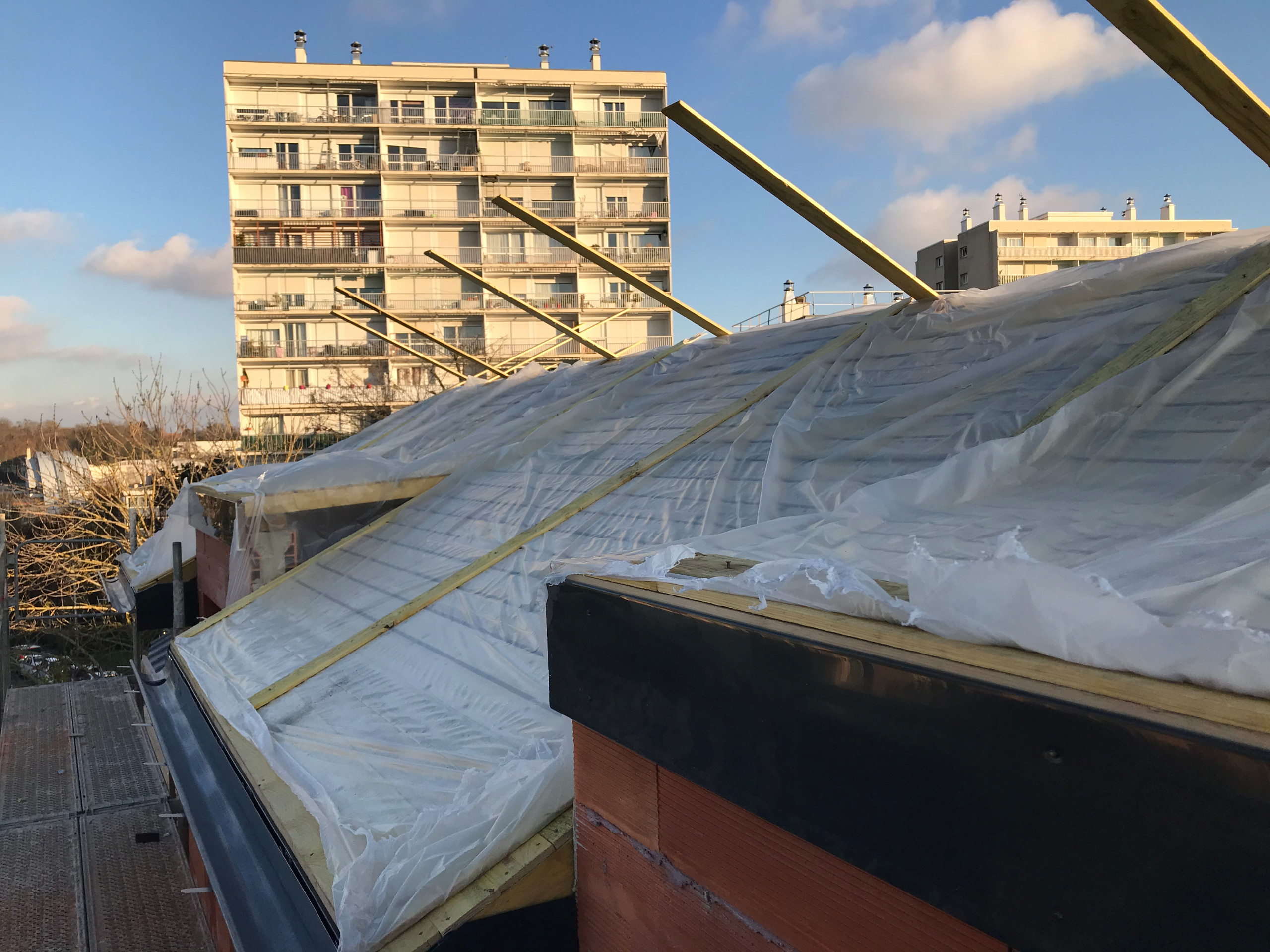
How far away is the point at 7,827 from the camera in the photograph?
30.4 feet

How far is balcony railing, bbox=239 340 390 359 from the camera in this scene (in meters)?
36.8

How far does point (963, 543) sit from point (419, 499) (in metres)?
5.83

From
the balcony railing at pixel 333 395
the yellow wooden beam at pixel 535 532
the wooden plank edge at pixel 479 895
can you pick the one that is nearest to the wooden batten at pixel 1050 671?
the wooden plank edge at pixel 479 895

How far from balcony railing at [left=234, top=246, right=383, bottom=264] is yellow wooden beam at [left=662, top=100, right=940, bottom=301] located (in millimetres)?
35980

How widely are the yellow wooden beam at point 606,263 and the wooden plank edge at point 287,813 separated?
4697mm

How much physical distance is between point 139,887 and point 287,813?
22.8ft

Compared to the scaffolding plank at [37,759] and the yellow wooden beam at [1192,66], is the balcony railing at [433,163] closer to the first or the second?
the scaffolding plank at [37,759]

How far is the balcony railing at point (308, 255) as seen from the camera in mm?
36906

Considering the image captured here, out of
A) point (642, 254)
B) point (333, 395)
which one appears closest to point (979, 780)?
point (333, 395)

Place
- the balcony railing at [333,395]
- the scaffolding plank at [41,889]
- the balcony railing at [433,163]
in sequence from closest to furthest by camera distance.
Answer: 1. the scaffolding plank at [41,889]
2. the balcony railing at [333,395]
3. the balcony railing at [433,163]

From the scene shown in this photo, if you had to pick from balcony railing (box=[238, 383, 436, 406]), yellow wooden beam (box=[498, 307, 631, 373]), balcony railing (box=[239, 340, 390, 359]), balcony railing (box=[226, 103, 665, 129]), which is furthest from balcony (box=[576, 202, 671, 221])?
yellow wooden beam (box=[498, 307, 631, 373])

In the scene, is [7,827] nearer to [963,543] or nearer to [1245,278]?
[963,543]

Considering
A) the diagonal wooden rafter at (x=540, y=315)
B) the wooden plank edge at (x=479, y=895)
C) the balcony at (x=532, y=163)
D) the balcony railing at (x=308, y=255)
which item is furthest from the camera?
the balcony at (x=532, y=163)

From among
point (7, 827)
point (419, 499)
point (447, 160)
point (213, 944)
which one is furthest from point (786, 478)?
point (447, 160)
